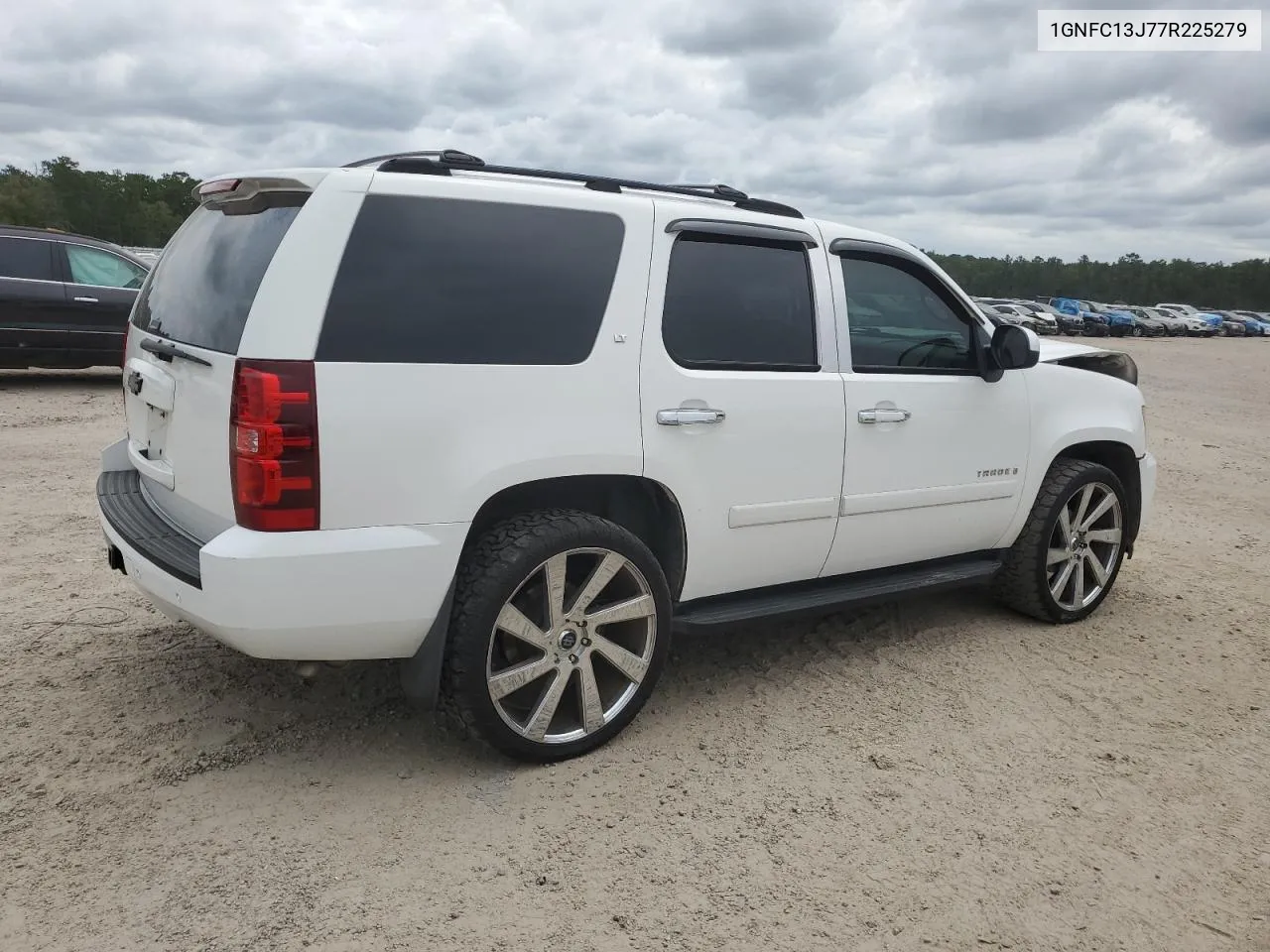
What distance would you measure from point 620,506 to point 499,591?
0.70 metres

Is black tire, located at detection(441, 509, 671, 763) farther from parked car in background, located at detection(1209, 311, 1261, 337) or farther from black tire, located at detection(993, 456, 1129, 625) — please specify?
parked car in background, located at detection(1209, 311, 1261, 337)

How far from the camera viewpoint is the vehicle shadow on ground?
3.29m

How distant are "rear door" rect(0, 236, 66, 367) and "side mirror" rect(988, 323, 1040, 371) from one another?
9892mm

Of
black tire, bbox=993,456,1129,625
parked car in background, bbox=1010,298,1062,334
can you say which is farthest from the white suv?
parked car in background, bbox=1010,298,1062,334

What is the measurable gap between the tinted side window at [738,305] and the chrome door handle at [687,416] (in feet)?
0.55

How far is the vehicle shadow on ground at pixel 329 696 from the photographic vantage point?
10.8 ft

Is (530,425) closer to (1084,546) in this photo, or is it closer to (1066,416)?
(1066,416)

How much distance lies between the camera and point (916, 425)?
4016mm

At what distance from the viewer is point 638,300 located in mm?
3307

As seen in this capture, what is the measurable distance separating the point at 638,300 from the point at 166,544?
168 cm

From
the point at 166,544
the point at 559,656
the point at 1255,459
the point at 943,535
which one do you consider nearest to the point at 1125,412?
the point at 943,535

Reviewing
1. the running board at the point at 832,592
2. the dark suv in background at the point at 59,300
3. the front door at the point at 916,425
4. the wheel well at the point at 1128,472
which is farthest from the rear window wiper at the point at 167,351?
Answer: the dark suv in background at the point at 59,300

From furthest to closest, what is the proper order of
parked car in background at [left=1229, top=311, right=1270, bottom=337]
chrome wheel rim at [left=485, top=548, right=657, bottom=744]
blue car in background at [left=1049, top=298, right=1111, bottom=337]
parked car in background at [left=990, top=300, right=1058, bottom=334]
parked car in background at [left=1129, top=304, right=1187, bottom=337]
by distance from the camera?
parked car in background at [left=1229, top=311, right=1270, bottom=337]
parked car in background at [left=1129, top=304, right=1187, bottom=337]
blue car in background at [left=1049, top=298, right=1111, bottom=337]
parked car in background at [left=990, top=300, right=1058, bottom=334]
chrome wheel rim at [left=485, top=548, right=657, bottom=744]

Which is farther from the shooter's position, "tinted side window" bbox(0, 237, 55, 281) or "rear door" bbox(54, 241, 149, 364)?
"rear door" bbox(54, 241, 149, 364)
